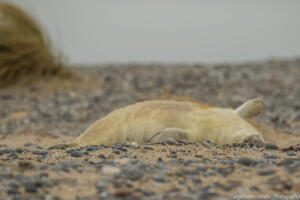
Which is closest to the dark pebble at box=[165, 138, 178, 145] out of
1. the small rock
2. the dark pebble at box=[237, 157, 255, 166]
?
the dark pebble at box=[237, 157, 255, 166]

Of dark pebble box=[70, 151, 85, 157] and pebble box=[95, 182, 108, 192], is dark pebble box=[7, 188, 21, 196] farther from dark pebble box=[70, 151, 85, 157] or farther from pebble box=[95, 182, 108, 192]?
dark pebble box=[70, 151, 85, 157]

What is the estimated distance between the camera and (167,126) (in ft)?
15.8

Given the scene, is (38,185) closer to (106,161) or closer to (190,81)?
(106,161)

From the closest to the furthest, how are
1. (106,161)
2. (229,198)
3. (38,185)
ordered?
(229,198) → (38,185) → (106,161)

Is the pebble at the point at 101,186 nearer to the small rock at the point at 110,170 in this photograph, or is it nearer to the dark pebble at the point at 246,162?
the small rock at the point at 110,170

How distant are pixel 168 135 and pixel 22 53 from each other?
8.50 meters

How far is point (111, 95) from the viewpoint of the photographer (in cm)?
1083

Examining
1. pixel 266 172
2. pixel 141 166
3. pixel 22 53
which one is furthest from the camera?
pixel 22 53

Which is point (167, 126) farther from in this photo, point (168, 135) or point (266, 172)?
point (266, 172)

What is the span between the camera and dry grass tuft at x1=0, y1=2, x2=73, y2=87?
12352 millimetres

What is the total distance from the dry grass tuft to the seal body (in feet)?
25.8

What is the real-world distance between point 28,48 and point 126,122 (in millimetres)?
8151

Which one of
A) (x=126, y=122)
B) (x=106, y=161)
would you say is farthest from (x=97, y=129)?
(x=106, y=161)

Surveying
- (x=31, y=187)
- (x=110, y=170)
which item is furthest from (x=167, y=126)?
(x=31, y=187)
